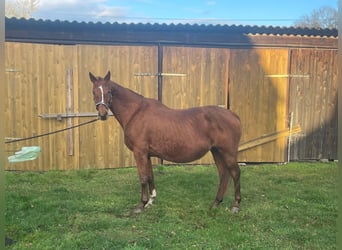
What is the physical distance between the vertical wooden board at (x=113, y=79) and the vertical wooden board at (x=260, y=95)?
2012mm

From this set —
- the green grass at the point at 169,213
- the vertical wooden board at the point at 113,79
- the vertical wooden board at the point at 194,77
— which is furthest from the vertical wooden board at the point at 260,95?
the vertical wooden board at the point at 113,79

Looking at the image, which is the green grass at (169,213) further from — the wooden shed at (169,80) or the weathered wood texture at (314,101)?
the weathered wood texture at (314,101)

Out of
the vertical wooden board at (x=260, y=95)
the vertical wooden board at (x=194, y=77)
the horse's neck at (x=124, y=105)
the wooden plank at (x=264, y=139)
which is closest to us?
the horse's neck at (x=124, y=105)

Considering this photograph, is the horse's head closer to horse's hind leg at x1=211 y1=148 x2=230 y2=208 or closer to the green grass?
Result: the green grass

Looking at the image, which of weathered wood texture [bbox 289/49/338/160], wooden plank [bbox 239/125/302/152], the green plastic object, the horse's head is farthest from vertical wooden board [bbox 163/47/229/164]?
the green plastic object

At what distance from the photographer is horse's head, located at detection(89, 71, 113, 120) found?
4.67 meters

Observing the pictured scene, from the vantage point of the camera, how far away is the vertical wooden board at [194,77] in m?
7.96

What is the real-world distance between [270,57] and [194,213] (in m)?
4.90

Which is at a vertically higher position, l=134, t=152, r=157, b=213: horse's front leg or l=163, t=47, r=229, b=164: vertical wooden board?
l=163, t=47, r=229, b=164: vertical wooden board

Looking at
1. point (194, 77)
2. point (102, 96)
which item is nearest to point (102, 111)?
point (102, 96)

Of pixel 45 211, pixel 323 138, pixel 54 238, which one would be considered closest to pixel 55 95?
pixel 45 211

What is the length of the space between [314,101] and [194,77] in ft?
10.0

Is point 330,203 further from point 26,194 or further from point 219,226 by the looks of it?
point 26,194

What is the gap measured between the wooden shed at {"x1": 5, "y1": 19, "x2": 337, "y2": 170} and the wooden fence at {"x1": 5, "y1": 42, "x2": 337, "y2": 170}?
0.02m
